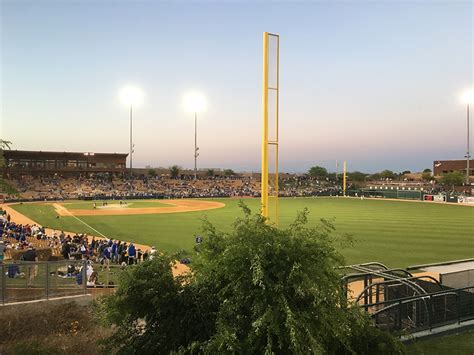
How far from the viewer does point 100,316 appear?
5.45 meters

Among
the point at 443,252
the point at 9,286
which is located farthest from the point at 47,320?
the point at 443,252

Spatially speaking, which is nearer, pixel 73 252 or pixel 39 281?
pixel 39 281

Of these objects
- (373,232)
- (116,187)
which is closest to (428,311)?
(373,232)

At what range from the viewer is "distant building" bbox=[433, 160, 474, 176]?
10206cm

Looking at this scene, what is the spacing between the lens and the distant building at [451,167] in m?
102

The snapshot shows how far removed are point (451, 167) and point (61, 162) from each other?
100 m

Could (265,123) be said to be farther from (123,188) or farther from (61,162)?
(61,162)

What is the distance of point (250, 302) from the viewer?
4699mm

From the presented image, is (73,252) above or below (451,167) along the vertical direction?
below

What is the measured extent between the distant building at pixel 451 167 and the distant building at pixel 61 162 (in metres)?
86.1

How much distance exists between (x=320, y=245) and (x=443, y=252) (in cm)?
1854

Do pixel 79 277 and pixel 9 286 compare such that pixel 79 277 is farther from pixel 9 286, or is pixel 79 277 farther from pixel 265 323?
pixel 265 323

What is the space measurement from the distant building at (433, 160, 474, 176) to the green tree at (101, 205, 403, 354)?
362 ft

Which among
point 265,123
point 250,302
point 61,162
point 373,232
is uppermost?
point 61,162
